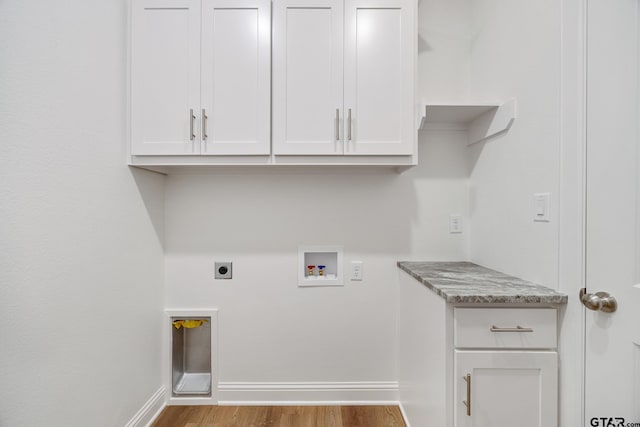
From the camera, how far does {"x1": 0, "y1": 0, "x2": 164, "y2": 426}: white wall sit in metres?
0.96

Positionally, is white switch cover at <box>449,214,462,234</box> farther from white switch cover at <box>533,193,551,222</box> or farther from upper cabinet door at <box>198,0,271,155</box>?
upper cabinet door at <box>198,0,271,155</box>

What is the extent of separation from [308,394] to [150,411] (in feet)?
3.00

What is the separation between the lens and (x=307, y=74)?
5.11ft

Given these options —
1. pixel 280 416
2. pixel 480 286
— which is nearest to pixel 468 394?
pixel 480 286

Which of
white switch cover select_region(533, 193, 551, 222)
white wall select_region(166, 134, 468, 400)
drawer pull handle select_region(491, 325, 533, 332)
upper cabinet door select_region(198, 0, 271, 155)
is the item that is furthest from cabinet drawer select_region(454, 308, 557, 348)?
upper cabinet door select_region(198, 0, 271, 155)

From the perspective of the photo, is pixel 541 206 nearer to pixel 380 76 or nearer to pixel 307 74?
pixel 380 76

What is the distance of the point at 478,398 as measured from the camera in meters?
1.11

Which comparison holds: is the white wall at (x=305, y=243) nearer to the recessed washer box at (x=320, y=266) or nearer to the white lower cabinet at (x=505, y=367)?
the recessed washer box at (x=320, y=266)

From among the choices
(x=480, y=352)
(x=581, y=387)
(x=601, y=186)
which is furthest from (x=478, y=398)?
(x=601, y=186)

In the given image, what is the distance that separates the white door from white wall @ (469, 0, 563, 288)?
4.3 inches

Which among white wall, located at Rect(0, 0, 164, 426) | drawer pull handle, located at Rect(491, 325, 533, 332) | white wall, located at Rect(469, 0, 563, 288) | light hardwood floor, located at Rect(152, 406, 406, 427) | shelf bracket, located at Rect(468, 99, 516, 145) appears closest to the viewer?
white wall, located at Rect(0, 0, 164, 426)

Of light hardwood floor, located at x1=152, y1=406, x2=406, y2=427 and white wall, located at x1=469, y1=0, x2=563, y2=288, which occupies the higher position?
white wall, located at x1=469, y1=0, x2=563, y2=288

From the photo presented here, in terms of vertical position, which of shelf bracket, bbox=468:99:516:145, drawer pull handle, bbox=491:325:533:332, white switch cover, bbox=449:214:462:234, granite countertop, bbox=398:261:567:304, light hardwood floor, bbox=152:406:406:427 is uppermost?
shelf bracket, bbox=468:99:516:145

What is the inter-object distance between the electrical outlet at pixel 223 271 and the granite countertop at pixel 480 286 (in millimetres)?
1092
